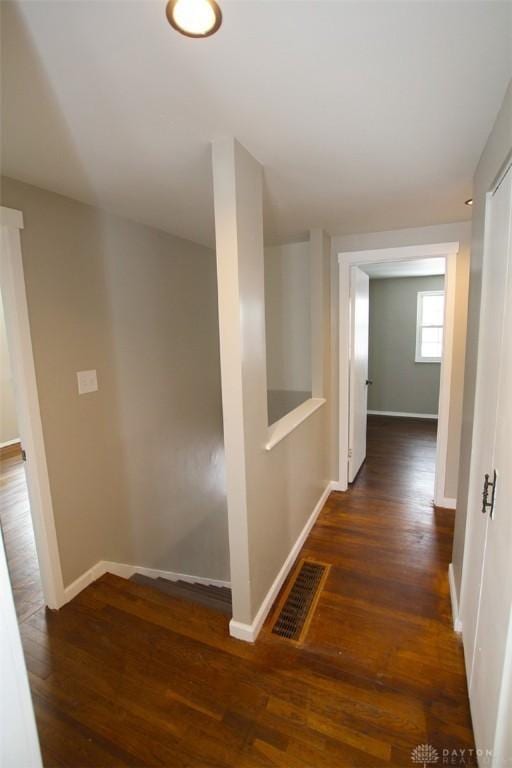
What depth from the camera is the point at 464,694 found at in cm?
145

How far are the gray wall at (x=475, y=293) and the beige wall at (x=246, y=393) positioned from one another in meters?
0.99

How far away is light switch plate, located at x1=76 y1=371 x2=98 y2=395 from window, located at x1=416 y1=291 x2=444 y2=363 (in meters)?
5.45

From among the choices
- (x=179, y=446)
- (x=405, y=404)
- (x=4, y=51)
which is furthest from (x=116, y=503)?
(x=405, y=404)

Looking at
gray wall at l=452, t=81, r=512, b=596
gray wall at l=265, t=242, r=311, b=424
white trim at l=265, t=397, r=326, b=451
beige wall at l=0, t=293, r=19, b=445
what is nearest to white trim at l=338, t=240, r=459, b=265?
gray wall at l=265, t=242, r=311, b=424

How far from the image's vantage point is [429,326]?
5922 mm

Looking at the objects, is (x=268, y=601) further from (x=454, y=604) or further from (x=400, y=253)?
(x=400, y=253)

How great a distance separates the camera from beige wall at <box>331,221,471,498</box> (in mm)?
2730

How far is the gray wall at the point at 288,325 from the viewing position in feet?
11.2

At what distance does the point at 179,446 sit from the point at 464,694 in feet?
7.94

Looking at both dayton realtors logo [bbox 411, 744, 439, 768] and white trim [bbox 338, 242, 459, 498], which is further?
white trim [bbox 338, 242, 459, 498]

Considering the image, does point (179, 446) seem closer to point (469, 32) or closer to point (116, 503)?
point (116, 503)

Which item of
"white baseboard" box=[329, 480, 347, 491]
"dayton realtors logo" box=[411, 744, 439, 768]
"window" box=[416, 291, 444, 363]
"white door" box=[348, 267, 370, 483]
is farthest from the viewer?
"window" box=[416, 291, 444, 363]

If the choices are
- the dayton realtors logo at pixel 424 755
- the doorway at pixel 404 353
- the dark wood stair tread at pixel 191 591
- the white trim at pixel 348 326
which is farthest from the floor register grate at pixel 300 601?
A: the doorway at pixel 404 353

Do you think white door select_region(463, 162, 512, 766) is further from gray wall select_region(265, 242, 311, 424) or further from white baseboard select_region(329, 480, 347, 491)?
gray wall select_region(265, 242, 311, 424)
